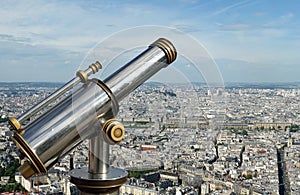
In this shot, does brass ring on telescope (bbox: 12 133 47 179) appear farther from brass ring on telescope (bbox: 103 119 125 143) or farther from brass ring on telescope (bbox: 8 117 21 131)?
brass ring on telescope (bbox: 103 119 125 143)

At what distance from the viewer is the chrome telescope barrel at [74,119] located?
0.71m

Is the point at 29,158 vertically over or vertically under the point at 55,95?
under

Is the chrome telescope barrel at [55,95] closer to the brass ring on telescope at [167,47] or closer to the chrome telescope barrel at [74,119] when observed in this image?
the chrome telescope barrel at [74,119]

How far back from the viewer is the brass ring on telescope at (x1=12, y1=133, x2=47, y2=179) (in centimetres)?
70

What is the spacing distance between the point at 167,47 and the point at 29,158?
1.03ft

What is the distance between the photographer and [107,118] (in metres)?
0.75

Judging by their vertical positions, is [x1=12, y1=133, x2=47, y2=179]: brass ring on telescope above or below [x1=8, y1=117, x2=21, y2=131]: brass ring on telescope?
below

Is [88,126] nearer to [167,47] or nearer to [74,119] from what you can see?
[74,119]

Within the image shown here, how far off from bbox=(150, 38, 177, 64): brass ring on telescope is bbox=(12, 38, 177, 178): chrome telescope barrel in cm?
4

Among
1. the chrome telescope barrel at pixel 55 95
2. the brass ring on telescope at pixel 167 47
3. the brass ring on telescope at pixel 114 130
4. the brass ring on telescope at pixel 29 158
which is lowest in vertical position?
the brass ring on telescope at pixel 29 158

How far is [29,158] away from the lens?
704 mm

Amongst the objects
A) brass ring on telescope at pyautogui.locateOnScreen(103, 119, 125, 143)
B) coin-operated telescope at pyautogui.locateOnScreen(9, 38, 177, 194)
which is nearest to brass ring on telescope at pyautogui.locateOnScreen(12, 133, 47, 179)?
coin-operated telescope at pyautogui.locateOnScreen(9, 38, 177, 194)

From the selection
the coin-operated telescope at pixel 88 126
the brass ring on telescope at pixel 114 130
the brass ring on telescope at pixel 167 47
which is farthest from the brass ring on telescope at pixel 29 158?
the brass ring on telescope at pixel 167 47

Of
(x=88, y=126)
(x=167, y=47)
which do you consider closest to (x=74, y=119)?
(x=88, y=126)
